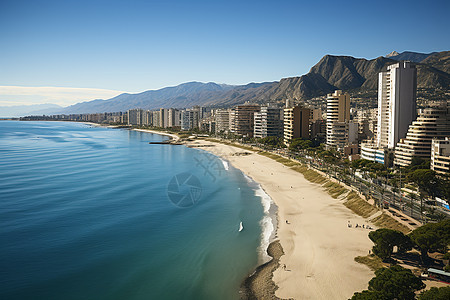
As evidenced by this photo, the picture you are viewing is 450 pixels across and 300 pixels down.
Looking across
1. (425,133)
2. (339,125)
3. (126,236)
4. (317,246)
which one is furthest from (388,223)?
(339,125)

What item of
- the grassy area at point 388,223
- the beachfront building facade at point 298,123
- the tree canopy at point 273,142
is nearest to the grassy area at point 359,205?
the grassy area at point 388,223

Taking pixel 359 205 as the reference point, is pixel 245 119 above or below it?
above

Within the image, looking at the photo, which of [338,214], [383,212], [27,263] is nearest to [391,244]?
[383,212]

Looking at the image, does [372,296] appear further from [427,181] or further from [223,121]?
[223,121]

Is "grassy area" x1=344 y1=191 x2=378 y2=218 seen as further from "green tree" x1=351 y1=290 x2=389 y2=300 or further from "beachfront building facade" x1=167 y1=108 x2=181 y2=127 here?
"beachfront building facade" x1=167 y1=108 x2=181 y2=127

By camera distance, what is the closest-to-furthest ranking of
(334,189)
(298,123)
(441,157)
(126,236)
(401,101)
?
1. (126,236)
2. (441,157)
3. (334,189)
4. (401,101)
5. (298,123)

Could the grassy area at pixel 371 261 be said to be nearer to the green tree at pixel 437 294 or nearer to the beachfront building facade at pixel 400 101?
the green tree at pixel 437 294
